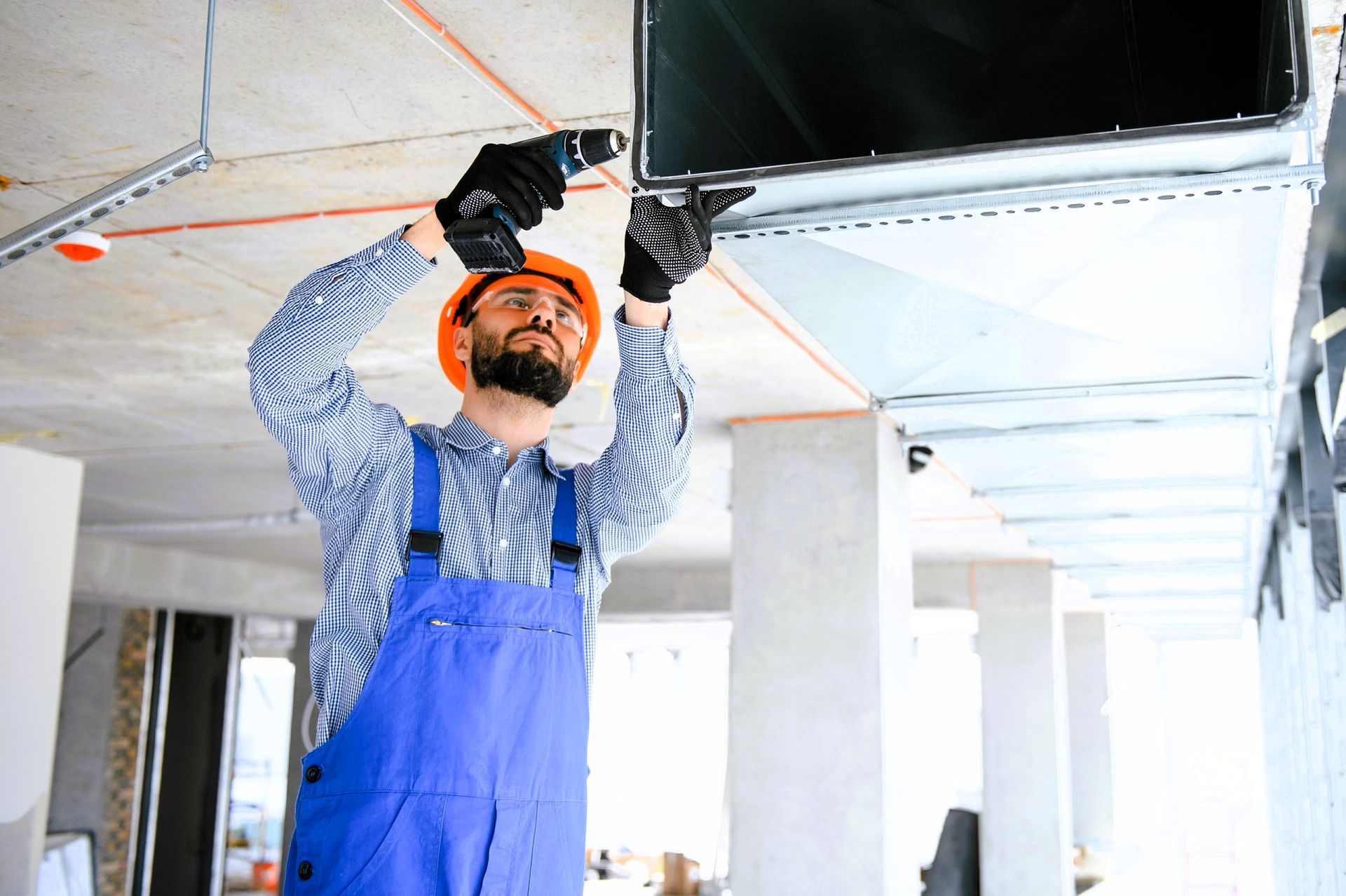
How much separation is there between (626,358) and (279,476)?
5718 millimetres

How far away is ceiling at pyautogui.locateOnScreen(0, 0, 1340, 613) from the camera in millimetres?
2492

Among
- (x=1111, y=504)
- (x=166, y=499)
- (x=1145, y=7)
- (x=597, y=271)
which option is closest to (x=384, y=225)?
(x=597, y=271)

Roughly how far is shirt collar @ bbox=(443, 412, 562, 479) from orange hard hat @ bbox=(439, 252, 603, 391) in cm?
17

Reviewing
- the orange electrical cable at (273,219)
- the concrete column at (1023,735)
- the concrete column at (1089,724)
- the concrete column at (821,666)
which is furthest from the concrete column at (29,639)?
the concrete column at (1089,724)

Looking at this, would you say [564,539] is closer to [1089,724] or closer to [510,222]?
[510,222]

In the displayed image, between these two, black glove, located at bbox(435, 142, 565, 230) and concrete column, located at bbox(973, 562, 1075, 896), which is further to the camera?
concrete column, located at bbox(973, 562, 1075, 896)

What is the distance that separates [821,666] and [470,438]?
11.7 ft

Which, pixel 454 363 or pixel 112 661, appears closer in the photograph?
pixel 454 363

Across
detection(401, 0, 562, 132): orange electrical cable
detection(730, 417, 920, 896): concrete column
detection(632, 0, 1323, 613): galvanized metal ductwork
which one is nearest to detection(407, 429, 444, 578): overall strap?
detection(632, 0, 1323, 613): galvanized metal ductwork

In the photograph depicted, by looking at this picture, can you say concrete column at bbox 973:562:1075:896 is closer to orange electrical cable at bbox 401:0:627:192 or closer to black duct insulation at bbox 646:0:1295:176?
orange electrical cable at bbox 401:0:627:192

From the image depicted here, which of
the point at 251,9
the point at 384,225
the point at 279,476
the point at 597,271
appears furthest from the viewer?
the point at 279,476

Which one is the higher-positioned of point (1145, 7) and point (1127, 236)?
point (1145, 7)

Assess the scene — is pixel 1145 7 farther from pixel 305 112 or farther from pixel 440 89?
pixel 305 112

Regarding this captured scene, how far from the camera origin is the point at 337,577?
186 centimetres
